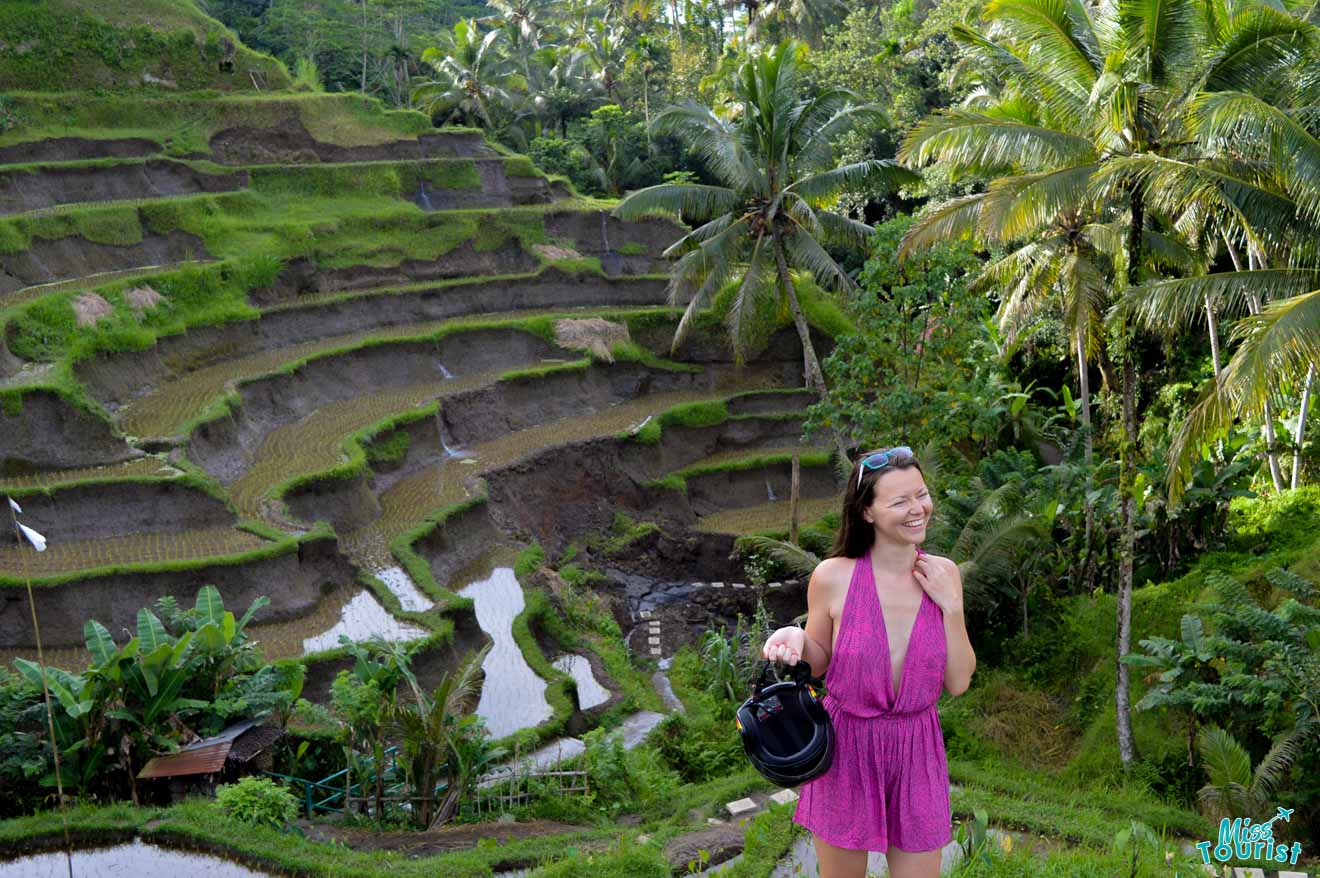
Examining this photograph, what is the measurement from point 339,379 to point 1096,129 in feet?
51.4

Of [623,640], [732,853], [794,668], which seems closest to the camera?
[794,668]

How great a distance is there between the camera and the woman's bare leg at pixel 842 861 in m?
4.33

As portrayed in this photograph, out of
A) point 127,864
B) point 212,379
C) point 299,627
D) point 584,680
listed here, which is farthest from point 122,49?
point 127,864

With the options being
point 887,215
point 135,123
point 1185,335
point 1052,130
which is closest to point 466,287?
point 135,123

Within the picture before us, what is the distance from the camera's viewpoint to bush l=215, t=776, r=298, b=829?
8766 millimetres

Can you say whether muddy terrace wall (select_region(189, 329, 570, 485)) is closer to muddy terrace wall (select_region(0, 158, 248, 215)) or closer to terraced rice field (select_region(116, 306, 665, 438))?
terraced rice field (select_region(116, 306, 665, 438))

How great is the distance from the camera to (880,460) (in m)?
4.34

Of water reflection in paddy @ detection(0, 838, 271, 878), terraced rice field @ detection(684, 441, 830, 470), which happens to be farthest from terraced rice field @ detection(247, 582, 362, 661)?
terraced rice field @ detection(684, 441, 830, 470)

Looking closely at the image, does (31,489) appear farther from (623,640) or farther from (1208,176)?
(1208,176)

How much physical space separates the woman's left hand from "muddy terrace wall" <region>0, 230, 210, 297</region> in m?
21.9

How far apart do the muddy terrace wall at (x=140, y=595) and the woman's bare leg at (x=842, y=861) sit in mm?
11797

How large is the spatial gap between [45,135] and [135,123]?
256 cm

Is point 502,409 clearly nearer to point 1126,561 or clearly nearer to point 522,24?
point 1126,561

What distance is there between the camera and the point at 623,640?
17.8 meters
